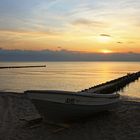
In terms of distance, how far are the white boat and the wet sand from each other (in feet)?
1.47

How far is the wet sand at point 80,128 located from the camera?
11.2 meters

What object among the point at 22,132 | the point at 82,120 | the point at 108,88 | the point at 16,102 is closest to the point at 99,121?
the point at 82,120

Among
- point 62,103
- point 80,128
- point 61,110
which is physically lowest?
point 80,128

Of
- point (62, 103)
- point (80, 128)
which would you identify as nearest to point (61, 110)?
point (62, 103)

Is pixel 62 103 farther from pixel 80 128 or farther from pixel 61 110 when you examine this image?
pixel 80 128

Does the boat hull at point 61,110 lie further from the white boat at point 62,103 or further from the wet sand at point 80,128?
the wet sand at point 80,128

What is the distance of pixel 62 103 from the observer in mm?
12070

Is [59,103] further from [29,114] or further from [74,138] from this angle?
[29,114]

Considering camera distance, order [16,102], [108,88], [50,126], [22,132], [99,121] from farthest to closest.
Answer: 1. [108,88]
2. [16,102]
3. [99,121]
4. [50,126]
5. [22,132]

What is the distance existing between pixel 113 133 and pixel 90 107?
71.1 inches

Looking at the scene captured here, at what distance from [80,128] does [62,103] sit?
126cm

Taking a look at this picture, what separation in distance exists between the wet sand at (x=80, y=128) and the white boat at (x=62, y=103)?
447 mm

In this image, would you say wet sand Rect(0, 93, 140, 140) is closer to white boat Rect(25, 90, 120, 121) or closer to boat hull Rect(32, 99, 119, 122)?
boat hull Rect(32, 99, 119, 122)

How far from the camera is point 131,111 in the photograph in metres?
15.2
